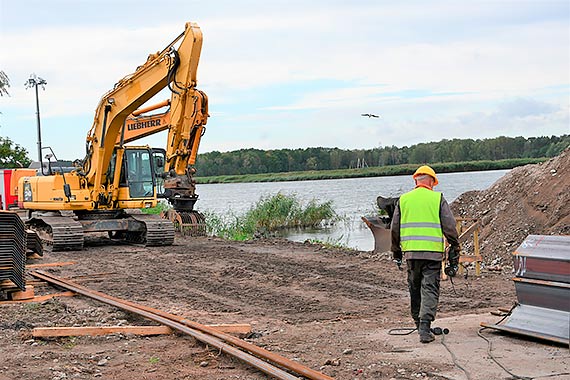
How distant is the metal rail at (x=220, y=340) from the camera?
688 centimetres

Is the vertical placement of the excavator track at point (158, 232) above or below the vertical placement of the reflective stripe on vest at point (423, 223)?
below

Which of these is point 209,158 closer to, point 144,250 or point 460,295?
point 144,250

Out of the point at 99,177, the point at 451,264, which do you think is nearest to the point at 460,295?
the point at 451,264

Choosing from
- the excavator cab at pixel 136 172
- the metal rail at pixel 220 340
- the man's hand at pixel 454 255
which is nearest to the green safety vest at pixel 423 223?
the man's hand at pixel 454 255

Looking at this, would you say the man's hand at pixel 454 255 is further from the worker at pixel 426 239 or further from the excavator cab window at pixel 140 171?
the excavator cab window at pixel 140 171

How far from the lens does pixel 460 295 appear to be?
1155 centimetres

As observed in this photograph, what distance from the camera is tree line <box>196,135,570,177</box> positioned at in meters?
57.5

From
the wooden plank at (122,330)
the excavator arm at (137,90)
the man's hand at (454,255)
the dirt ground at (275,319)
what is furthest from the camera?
the excavator arm at (137,90)

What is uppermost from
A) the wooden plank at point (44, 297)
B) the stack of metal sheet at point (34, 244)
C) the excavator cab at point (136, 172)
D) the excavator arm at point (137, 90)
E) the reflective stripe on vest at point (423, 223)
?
the excavator arm at point (137, 90)

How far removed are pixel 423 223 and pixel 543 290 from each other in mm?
1389

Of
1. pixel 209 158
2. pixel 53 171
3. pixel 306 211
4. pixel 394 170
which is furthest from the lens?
pixel 209 158

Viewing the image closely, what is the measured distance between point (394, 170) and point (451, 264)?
54980mm

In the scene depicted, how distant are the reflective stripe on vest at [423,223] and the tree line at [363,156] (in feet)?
133

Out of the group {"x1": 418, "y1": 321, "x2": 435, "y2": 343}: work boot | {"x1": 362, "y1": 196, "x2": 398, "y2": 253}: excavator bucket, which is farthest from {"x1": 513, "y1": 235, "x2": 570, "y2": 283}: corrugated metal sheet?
{"x1": 362, "y1": 196, "x2": 398, "y2": 253}: excavator bucket
